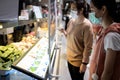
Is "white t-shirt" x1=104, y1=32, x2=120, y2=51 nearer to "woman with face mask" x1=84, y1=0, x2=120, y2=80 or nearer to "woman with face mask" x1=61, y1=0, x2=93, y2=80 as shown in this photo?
"woman with face mask" x1=84, y1=0, x2=120, y2=80

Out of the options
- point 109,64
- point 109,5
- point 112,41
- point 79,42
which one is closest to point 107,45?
point 112,41

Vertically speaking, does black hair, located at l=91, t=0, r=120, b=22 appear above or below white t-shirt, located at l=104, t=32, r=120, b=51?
above

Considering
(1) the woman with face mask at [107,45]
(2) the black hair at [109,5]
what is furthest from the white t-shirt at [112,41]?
(2) the black hair at [109,5]

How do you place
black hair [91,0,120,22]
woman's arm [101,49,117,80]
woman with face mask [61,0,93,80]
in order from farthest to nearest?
woman with face mask [61,0,93,80] → black hair [91,0,120,22] → woman's arm [101,49,117,80]

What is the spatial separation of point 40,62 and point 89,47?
1453mm

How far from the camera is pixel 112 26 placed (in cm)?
199

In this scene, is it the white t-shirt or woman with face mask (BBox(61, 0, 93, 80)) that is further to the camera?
woman with face mask (BBox(61, 0, 93, 80))

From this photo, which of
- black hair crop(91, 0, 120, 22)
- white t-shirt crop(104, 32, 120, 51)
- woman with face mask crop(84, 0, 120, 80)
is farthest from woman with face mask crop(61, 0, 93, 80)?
white t-shirt crop(104, 32, 120, 51)

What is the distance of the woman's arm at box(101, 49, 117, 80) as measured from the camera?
1.89 m

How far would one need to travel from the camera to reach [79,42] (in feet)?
11.1

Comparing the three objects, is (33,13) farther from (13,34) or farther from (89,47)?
(89,47)

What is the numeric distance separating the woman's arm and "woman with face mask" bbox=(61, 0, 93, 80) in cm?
133

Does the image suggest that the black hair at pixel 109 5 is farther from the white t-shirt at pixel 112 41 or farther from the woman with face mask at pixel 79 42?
the woman with face mask at pixel 79 42

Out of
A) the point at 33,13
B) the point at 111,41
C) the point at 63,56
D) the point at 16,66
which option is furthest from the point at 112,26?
the point at 63,56
